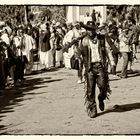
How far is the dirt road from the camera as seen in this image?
32.3 feet

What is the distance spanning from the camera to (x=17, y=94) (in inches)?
532

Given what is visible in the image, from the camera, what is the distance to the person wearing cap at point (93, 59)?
10.2 metres

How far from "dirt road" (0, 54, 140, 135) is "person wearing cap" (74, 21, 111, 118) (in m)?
0.44

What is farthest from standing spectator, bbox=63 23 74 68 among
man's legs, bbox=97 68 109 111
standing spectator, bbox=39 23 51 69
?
man's legs, bbox=97 68 109 111

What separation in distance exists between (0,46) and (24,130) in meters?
4.44

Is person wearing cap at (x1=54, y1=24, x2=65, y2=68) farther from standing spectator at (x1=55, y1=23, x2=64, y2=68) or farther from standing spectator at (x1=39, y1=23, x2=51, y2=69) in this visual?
standing spectator at (x1=39, y1=23, x2=51, y2=69)

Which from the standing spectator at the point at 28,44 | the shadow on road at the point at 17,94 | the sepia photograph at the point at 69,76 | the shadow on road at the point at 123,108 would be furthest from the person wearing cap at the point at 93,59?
the standing spectator at the point at 28,44

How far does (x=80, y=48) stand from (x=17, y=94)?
358 cm

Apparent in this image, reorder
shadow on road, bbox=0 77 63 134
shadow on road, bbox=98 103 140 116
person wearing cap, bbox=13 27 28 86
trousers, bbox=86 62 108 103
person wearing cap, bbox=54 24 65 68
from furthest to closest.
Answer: person wearing cap, bbox=54 24 65 68, person wearing cap, bbox=13 27 28 86, shadow on road, bbox=0 77 63 134, shadow on road, bbox=98 103 140 116, trousers, bbox=86 62 108 103

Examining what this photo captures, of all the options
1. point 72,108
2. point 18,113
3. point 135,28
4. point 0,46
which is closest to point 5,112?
point 18,113

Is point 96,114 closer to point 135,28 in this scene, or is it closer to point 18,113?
point 18,113

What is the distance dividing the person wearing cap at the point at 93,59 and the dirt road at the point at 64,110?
1.43ft

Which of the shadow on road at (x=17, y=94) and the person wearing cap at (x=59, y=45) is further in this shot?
the person wearing cap at (x=59, y=45)

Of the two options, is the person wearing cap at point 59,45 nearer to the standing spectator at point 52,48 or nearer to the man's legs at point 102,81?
the standing spectator at point 52,48
